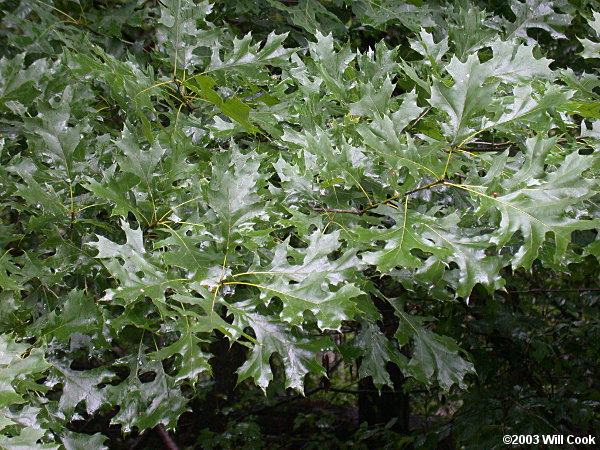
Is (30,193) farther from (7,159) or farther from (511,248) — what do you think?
(511,248)

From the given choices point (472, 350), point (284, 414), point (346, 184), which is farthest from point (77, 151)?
point (284, 414)

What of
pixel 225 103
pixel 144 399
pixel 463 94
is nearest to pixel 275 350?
pixel 144 399

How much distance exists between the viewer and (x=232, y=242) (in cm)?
104

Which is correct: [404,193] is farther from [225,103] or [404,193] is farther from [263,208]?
[225,103]

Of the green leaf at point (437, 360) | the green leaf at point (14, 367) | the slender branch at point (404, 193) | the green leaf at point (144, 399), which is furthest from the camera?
the green leaf at point (437, 360)

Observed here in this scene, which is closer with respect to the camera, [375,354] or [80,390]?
[80,390]

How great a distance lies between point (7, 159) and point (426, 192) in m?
1.08

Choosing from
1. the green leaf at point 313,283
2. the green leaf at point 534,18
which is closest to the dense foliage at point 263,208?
the green leaf at point 313,283

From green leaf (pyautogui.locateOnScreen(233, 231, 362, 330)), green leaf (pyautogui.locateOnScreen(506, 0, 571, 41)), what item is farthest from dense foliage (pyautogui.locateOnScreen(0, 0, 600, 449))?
green leaf (pyautogui.locateOnScreen(506, 0, 571, 41))

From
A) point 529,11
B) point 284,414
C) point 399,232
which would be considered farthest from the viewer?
point 284,414

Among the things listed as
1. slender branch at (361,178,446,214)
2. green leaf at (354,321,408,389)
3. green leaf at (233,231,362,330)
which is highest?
slender branch at (361,178,446,214)

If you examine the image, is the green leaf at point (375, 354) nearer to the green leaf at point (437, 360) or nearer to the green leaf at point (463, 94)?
the green leaf at point (437, 360)

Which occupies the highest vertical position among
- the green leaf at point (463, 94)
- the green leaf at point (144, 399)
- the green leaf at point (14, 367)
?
the green leaf at point (463, 94)

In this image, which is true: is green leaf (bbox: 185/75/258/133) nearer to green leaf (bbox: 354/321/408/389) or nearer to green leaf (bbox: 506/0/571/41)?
green leaf (bbox: 354/321/408/389)
